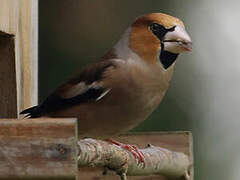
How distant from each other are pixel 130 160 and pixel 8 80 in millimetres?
562

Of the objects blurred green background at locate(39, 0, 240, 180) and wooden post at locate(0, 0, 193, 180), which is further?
blurred green background at locate(39, 0, 240, 180)

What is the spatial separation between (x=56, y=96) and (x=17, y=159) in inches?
38.7

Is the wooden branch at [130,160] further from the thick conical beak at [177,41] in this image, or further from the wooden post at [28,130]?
the thick conical beak at [177,41]

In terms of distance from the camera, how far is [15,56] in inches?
115

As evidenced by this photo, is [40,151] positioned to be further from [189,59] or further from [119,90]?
[189,59]

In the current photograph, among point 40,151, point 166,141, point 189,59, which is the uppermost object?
point 40,151

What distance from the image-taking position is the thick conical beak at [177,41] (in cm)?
277

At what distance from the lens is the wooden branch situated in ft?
7.25

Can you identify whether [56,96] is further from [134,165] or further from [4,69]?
[134,165]

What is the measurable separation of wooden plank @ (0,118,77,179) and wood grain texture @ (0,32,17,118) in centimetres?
94

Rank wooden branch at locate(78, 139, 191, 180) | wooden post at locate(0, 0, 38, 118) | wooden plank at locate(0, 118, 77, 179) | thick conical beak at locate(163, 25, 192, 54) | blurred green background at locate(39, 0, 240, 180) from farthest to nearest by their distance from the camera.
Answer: blurred green background at locate(39, 0, 240, 180)
wooden post at locate(0, 0, 38, 118)
thick conical beak at locate(163, 25, 192, 54)
wooden branch at locate(78, 139, 191, 180)
wooden plank at locate(0, 118, 77, 179)

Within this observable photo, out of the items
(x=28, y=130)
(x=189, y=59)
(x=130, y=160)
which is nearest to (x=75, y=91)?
(x=130, y=160)

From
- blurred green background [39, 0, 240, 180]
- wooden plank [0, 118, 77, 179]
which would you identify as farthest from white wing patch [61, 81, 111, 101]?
blurred green background [39, 0, 240, 180]

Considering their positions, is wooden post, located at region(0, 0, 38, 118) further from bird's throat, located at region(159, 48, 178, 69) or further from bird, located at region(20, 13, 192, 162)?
bird's throat, located at region(159, 48, 178, 69)
